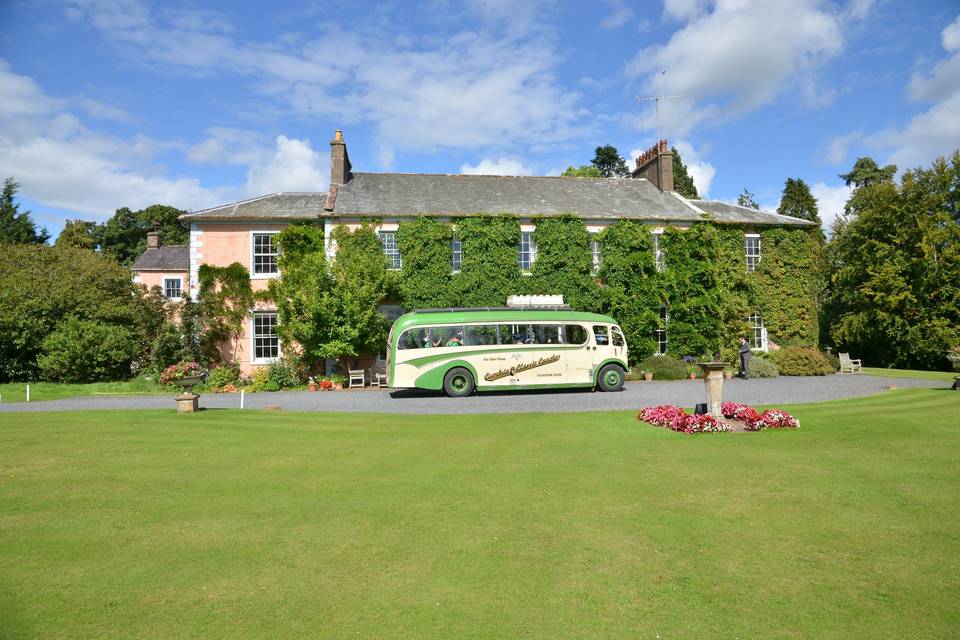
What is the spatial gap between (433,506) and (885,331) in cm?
3247

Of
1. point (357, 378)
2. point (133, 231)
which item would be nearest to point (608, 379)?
point (357, 378)

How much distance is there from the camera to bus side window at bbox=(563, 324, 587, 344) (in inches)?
796

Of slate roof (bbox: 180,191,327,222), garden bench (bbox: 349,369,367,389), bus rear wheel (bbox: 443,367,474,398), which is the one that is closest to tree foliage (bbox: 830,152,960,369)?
bus rear wheel (bbox: 443,367,474,398)

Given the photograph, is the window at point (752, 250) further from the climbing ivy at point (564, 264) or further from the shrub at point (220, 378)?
the shrub at point (220, 378)

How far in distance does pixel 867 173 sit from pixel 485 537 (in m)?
61.5

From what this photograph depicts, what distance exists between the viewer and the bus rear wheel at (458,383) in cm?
1947

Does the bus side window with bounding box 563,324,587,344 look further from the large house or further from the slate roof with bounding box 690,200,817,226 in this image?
the slate roof with bounding box 690,200,817,226

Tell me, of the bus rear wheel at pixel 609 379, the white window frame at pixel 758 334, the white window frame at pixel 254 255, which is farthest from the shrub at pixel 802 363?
the white window frame at pixel 254 255

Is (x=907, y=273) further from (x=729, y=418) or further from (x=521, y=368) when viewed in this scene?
(x=729, y=418)

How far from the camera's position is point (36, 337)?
73.7ft

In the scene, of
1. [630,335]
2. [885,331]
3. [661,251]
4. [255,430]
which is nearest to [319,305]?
[255,430]

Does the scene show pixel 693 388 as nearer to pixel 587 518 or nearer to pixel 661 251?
pixel 661 251

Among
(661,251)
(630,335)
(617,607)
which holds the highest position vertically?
(661,251)

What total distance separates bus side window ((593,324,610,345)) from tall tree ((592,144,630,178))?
47.2 meters
